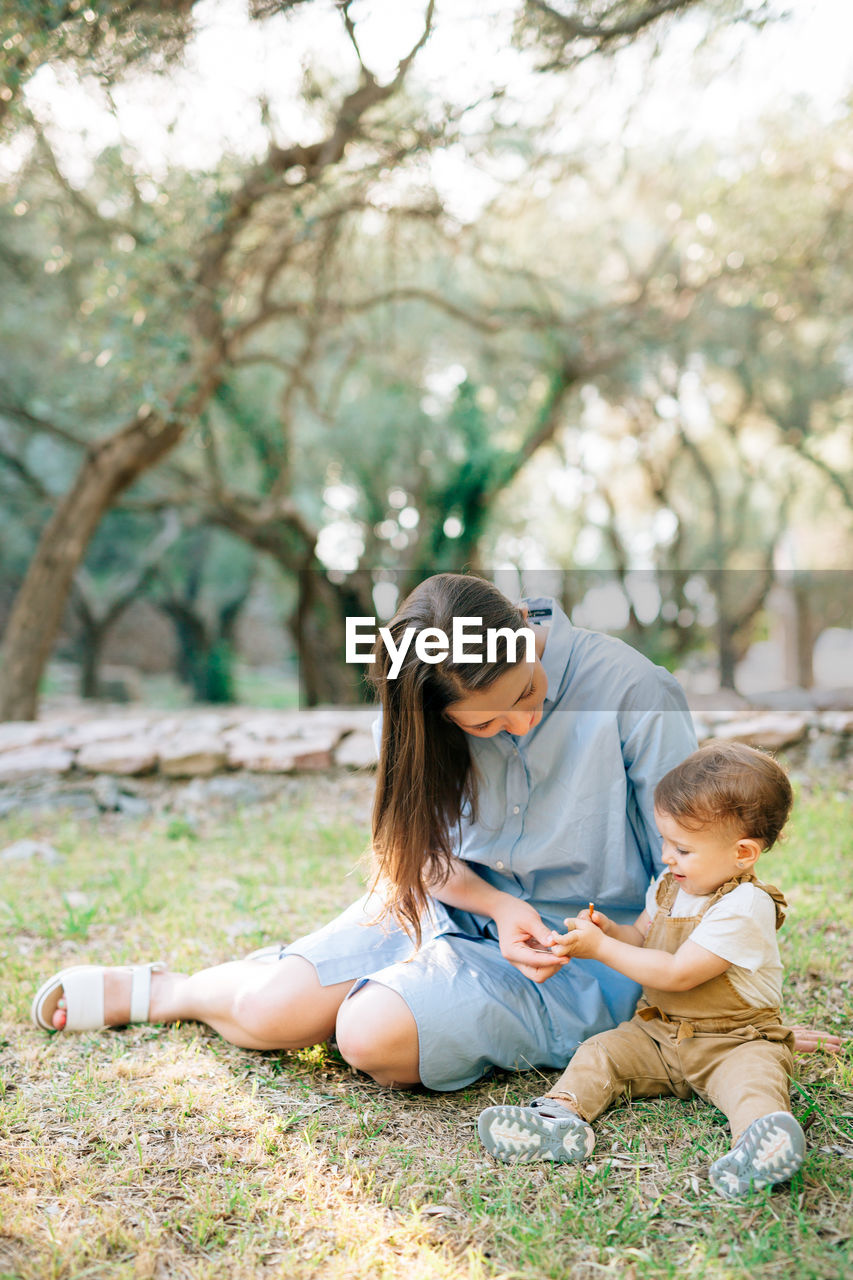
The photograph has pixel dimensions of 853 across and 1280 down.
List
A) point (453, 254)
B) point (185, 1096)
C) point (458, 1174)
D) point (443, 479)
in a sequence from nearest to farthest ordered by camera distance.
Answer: point (458, 1174), point (185, 1096), point (453, 254), point (443, 479)

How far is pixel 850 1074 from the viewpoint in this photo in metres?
1.97

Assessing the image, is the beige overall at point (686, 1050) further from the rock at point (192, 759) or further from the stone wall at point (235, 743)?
the rock at point (192, 759)

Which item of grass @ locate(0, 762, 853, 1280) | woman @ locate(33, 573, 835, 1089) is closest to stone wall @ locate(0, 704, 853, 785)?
grass @ locate(0, 762, 853, 1280)

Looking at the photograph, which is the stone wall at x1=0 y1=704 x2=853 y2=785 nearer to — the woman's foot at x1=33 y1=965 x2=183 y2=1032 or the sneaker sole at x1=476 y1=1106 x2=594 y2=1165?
the woman's foot at x1=33 y1=965 x2=183 y2=1032

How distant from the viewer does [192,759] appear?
487 centimetres

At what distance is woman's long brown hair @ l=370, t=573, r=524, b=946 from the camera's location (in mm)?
1813

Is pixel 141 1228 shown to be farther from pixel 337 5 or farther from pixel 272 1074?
pixel 337 5

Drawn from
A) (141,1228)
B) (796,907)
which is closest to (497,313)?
(796,907)

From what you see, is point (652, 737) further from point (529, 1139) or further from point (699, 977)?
point (529, 1139)

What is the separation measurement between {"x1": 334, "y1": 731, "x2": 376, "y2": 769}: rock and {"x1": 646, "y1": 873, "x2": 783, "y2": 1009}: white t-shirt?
3169 millimetres

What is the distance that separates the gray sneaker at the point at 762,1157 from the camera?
1.54 meters

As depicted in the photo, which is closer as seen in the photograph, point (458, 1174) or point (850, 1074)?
point (458, 1174)

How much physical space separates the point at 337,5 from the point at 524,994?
4.06m

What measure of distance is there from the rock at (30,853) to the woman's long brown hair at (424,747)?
2296 mm
